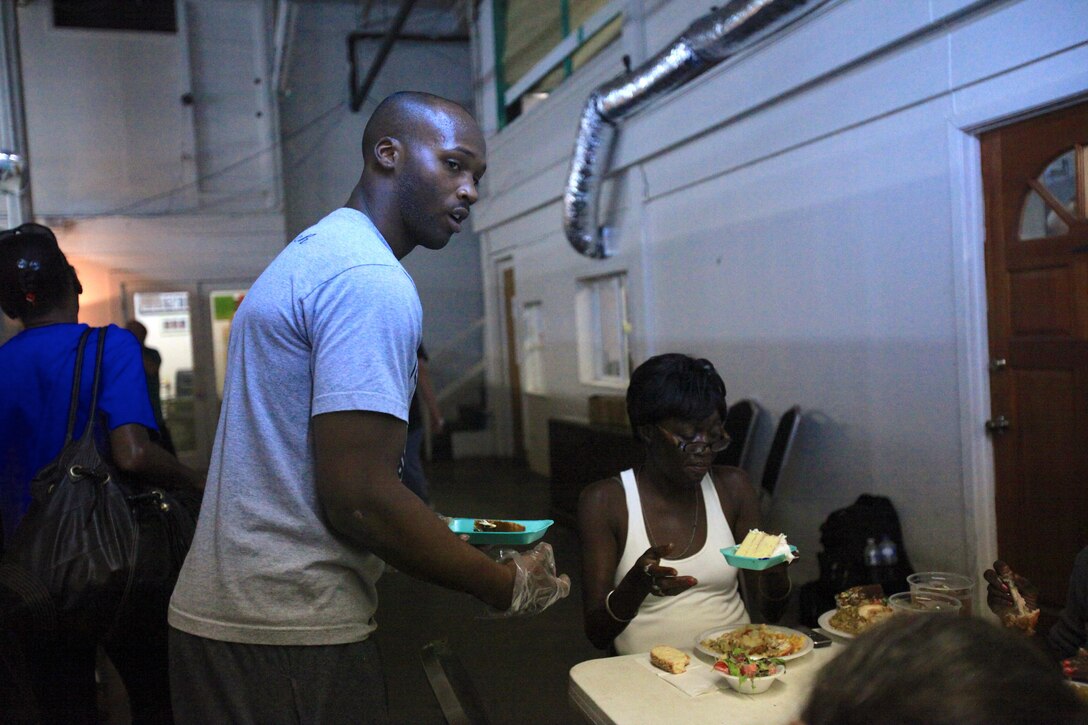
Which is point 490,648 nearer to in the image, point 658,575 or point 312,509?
point 658,575

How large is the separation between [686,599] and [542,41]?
750 cm

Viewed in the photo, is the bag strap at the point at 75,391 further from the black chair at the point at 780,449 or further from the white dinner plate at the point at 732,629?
the black chair at the point at 780,449

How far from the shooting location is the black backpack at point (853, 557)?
4.02 m

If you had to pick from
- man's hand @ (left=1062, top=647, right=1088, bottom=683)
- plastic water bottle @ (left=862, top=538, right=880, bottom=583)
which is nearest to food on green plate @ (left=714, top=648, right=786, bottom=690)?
man's hand @ (left=1062, top=647, right=1088, bottom=683)

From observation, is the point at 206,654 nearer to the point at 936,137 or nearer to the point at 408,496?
the point at 408,496

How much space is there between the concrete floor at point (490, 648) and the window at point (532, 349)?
11.7 ft

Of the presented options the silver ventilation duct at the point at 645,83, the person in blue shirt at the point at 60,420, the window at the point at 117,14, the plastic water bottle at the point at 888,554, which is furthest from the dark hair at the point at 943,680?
the window at the point at 117,14

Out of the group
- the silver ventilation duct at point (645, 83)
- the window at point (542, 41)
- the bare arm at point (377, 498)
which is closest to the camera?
the bare arm at point (377, 498)

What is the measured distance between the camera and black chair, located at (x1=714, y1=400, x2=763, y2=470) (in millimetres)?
5270

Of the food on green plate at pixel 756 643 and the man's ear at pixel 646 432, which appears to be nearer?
the food on green plate at pixel 756 643

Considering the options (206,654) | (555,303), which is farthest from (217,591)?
(555,303)

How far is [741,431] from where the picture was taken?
532cm

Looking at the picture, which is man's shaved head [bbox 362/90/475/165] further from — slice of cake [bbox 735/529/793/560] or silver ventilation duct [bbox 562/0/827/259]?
silver ventilation duct [bbox 562/0/827/259]

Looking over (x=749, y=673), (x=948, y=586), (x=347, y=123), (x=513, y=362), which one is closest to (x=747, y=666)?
(x=749, y=673)
